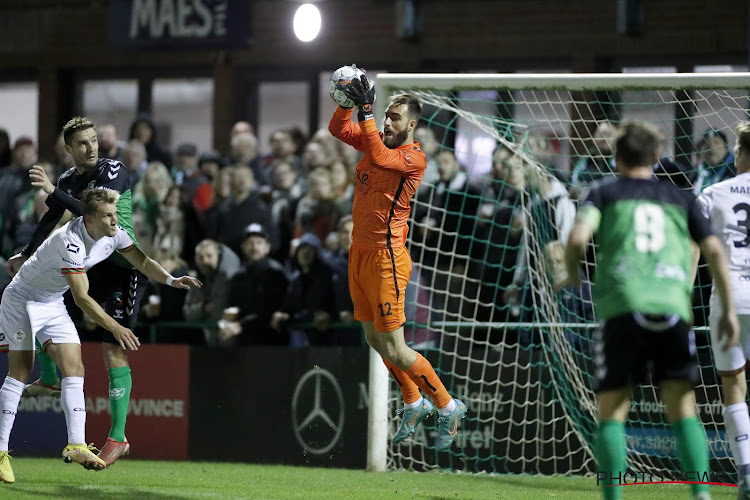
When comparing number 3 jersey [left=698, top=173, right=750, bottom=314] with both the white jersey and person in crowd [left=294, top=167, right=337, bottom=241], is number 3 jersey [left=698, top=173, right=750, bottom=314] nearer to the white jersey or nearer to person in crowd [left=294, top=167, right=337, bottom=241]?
the white jersey

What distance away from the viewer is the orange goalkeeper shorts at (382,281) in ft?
27.0

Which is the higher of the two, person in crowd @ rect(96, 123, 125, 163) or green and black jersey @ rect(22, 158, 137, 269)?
person in crowd @ rect(96, 123, 125, 163)

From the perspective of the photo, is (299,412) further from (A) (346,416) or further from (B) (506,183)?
(B) (506,183)

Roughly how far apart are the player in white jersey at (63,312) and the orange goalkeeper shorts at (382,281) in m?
1.60

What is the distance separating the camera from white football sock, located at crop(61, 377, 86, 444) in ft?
26.3

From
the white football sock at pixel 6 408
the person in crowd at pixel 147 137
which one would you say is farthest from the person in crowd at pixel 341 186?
the white football sock at pixel 6 408

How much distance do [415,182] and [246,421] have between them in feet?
12.5

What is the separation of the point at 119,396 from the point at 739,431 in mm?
4275

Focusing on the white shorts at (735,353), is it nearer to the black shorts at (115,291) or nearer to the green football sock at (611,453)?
the green football sock at (611,453)

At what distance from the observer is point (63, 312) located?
8242 mm

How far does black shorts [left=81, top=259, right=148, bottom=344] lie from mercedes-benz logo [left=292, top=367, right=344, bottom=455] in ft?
8.26

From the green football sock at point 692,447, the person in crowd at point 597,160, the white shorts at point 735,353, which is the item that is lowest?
the green football sock at point 692,447

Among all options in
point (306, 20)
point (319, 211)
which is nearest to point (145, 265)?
point (319, 211)

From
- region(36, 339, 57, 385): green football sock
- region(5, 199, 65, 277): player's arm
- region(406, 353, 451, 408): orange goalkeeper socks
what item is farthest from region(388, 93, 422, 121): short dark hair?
region(36, 339, 57, 385): green football sock
